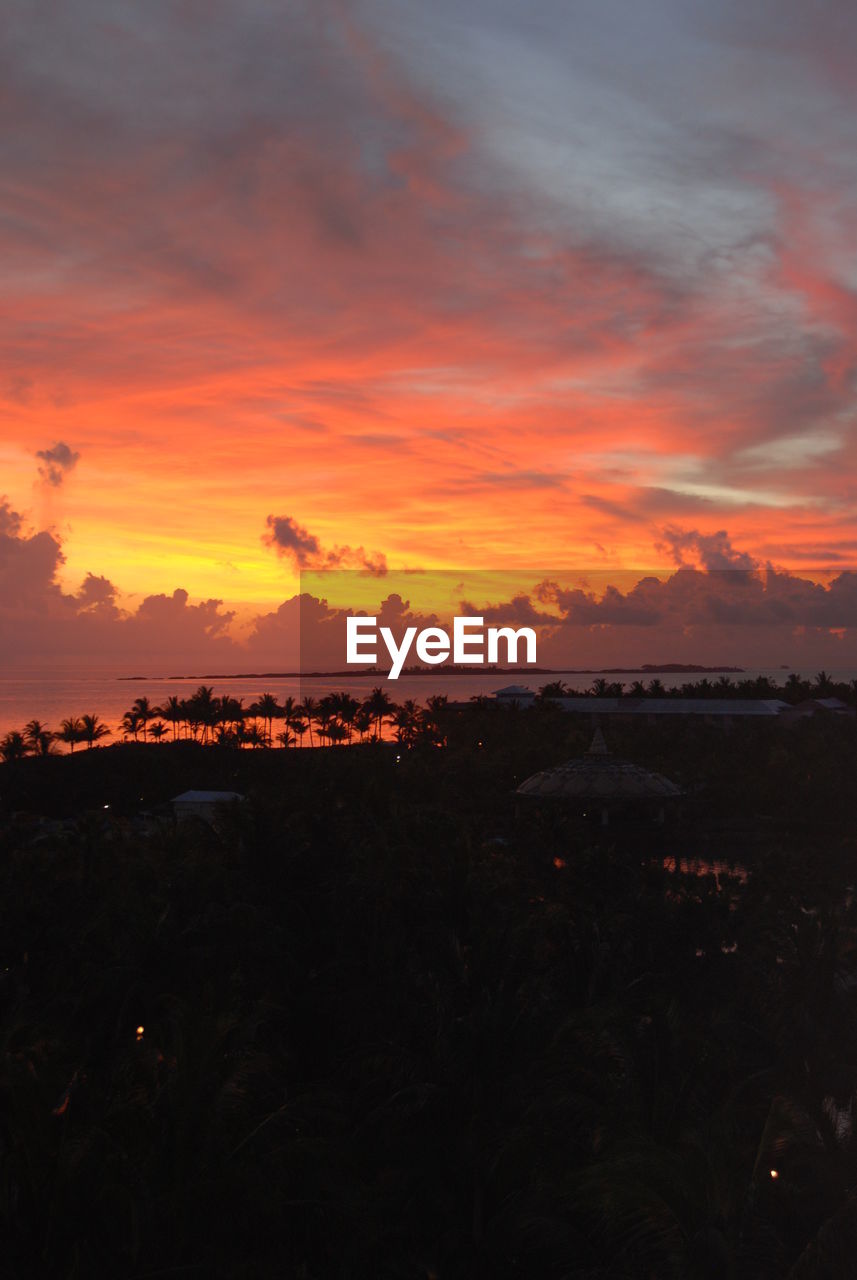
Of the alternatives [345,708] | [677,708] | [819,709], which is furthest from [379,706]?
[819,709]

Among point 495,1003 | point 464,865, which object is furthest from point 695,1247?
point 464,865

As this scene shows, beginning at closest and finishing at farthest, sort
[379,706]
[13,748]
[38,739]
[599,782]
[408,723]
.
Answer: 1. [599,782]
2. [13,748]
3. [38,739]
4. [408,723]
5. [379,706]

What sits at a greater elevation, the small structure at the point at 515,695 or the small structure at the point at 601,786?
the small structure at the point at 515,695

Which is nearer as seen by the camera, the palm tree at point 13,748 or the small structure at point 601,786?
the small structure at point 601,786

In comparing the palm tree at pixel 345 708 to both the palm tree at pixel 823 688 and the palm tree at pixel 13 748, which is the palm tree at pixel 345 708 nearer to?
the palm tree at pixel 13 748

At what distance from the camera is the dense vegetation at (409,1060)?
15430 mm

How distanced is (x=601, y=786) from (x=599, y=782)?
33 cm

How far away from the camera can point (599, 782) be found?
55875mm

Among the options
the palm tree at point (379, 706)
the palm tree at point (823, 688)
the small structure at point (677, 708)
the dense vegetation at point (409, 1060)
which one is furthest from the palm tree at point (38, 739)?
the palm tree at point (823, 688)

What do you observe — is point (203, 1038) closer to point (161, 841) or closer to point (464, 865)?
point (464, 865)

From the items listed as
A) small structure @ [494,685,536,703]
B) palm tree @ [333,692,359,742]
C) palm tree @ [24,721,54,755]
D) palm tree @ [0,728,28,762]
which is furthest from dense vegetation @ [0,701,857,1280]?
small structure @ [494,685,536,703]

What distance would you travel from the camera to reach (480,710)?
437ft

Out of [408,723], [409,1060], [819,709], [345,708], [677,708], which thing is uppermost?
[677,708]

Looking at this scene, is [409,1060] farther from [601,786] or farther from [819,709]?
[819,709]
